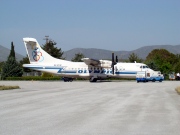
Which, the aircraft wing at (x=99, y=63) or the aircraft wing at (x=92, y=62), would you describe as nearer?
the aircraft wing at (x=92, y=62)

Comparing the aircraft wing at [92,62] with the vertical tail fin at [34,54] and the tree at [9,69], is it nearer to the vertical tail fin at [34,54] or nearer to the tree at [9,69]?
the vertical tail fin at [34,54]

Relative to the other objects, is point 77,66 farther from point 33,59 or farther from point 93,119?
point 93,119

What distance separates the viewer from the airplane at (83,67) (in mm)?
48719

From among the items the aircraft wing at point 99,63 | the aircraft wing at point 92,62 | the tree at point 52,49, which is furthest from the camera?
the tree at point 52,49

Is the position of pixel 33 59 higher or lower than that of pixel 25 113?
higher

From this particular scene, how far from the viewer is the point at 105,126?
9727mm

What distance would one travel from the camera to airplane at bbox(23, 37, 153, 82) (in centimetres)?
4872

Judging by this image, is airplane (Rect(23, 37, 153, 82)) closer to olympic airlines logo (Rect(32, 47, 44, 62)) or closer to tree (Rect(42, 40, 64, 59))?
olympic airlines logo (Rect(32, 47, 44, 62))

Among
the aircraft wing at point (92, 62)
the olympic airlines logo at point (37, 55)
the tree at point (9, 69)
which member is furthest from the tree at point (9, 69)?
the aircraft wing at point (92, 62)

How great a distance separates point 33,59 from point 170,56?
259ft

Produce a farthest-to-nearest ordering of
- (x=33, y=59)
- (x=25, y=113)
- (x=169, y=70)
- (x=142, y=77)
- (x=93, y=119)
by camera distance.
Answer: (x=169, y=70) → (x=33, y=59) → (x=142, y=77) → (x=25, y=113) → (x=93, y=119)

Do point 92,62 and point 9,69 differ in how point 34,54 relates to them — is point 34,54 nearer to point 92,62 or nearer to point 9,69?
point 92,62

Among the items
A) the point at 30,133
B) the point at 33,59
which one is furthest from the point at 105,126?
the point at 33,59

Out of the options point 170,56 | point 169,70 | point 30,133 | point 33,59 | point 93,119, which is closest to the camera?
point 30,133
